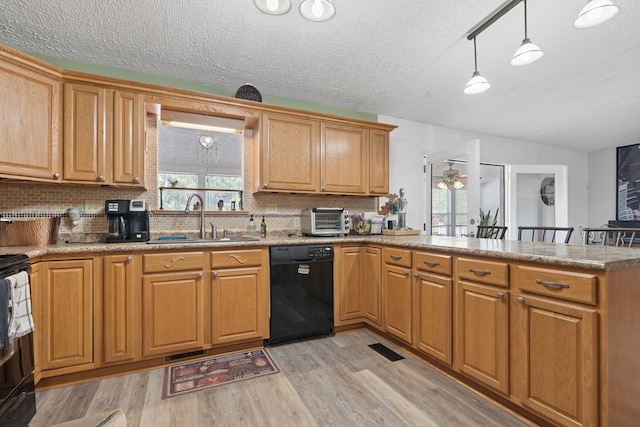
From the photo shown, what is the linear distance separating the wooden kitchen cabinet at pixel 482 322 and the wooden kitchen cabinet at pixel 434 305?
0.06 meters

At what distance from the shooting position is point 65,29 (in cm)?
216

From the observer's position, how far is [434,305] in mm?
2139

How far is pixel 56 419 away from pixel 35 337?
0.53 meters

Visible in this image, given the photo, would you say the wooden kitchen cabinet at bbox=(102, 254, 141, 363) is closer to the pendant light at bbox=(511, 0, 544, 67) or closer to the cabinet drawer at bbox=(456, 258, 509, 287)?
the cabinet drawer at bbox=(456, 258, 509, 287)

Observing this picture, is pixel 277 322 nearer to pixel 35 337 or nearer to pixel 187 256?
pixel 187 256

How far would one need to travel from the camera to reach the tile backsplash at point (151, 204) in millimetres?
2393

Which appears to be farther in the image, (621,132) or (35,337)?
(621,132)

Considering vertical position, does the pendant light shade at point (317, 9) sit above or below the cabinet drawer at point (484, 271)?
above

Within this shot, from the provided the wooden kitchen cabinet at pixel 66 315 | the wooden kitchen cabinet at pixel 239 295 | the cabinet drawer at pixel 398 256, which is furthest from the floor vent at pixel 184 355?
the cabinet drawer at pixel 398 256

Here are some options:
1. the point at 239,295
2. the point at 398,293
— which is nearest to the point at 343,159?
the point at 398,293

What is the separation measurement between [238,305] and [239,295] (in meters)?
0.08

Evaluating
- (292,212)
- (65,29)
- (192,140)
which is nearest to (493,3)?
(292,212)

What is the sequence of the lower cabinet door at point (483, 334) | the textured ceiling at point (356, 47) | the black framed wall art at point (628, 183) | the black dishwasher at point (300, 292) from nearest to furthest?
the lower cabinet door at point (483, 334), the textured ceiling at point (356, 47), the black dishwasher at point (300, 292), the black framed wall art at point (628, 183)

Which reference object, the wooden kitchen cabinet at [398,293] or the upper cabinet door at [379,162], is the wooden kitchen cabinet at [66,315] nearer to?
the wooden kitchen cabinet at [398,293]
